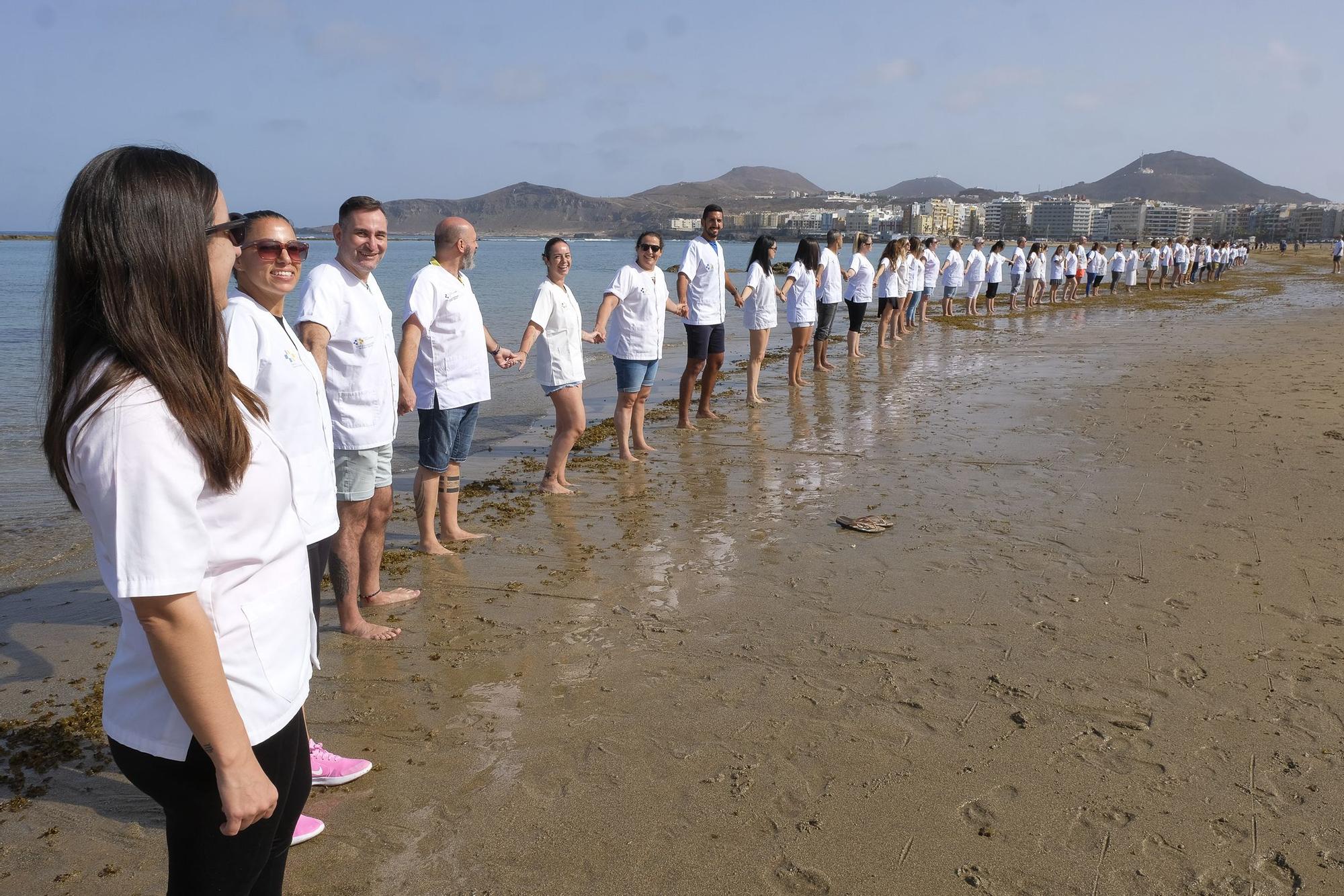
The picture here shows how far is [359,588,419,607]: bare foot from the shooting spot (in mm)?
4910

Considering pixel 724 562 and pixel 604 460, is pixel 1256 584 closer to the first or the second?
pixel 724 562

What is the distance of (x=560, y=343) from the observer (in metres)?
6.85

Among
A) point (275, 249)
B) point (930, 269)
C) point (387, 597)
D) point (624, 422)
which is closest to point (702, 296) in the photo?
point (624, 422)

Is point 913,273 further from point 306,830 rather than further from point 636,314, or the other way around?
point 306,830

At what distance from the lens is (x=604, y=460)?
8461 mm

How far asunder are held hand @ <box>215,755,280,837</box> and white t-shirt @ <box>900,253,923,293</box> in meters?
16.8

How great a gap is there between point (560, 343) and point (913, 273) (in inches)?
495

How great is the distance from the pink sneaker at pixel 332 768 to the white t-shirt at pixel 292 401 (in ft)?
3.51

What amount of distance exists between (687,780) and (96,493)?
7.77ft

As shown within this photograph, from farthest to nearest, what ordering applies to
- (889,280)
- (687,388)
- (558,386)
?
(889,280)
(687,388)
(558,386)

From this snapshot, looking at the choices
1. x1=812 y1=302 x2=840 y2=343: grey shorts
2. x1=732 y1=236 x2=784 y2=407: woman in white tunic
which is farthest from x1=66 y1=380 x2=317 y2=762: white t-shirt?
x1=812 y1=302 x2=840 y2=343: grey shorts

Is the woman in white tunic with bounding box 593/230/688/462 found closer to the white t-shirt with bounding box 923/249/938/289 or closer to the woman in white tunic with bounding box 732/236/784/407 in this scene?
the woman in white tunic with bounding box 732/236/784/407

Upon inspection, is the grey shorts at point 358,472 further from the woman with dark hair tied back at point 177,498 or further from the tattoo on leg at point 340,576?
the woman with dark hair tied back at point 177,498

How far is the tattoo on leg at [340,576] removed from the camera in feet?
14.5
